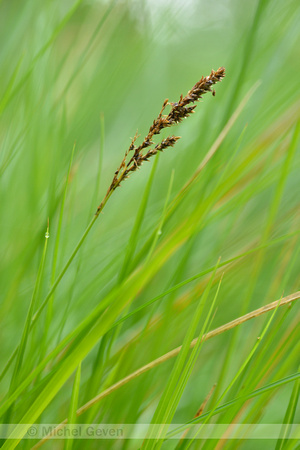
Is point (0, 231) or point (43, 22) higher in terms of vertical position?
point (43, 22)

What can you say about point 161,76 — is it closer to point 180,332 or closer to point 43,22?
point 43,22

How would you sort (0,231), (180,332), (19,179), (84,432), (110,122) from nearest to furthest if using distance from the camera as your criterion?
(84,432), (180,332), (0,231), (19,179), (110,122)

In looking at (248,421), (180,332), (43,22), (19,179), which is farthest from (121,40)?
(248,421)

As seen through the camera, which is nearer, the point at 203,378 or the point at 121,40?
the point at 203,378

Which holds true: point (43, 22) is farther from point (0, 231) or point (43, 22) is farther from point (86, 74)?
point (0, 231)

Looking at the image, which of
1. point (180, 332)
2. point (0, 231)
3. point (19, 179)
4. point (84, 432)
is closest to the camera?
point (84, 432)

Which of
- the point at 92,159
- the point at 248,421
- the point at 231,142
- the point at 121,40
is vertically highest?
the point at 121,40
